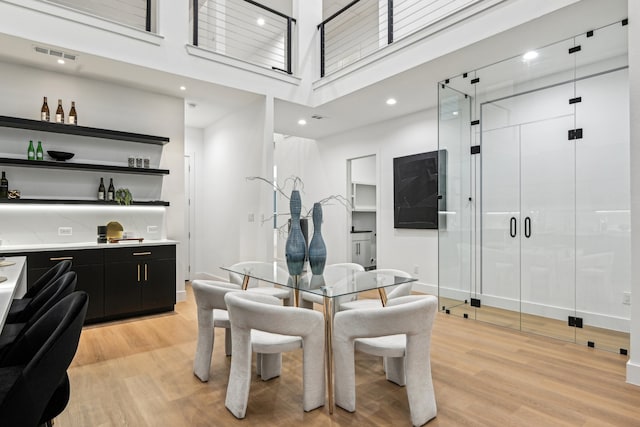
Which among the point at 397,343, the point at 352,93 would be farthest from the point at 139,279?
the point at 352,93

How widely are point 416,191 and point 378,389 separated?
11.7 feet

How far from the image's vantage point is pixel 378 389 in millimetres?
2475

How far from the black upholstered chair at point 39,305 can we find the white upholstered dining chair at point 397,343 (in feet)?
4.54

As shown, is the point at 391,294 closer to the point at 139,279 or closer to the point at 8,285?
the point at 8,285

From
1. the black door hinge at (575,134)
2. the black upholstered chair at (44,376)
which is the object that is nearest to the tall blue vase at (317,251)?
the black upholstered chair at (44,376)

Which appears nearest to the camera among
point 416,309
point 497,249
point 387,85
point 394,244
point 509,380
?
point 416,309

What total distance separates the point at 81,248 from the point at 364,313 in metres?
3.28

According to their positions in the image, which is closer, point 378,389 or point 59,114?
point 378,389

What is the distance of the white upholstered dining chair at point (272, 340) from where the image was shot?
203cm

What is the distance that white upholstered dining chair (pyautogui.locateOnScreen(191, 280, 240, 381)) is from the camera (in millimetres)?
2500

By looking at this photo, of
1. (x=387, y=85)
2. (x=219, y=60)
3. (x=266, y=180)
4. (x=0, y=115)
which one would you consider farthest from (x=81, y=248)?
(x=387, y=85)

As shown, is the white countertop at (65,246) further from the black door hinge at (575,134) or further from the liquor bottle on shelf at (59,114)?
the black door hinge at (575,134)

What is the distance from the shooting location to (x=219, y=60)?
446 centimetres

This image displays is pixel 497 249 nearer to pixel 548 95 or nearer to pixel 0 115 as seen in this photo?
pixel 548 95
